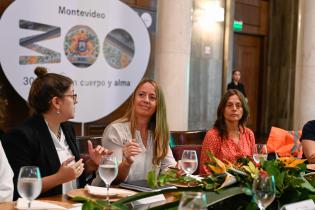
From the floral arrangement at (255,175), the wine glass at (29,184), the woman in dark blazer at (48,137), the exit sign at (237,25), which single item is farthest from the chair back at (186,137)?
the exit sign at (237,25)

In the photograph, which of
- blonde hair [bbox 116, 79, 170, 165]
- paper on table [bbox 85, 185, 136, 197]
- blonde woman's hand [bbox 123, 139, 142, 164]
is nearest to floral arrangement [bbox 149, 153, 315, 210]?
paper on table [bbox 85, 185, 136, 197]

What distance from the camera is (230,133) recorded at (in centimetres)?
362

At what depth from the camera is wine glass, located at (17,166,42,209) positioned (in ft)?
5.39

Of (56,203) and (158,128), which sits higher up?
(158,128)

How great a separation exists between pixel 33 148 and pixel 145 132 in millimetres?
751

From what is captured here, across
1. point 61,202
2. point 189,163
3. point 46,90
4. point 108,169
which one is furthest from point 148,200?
point 46,90

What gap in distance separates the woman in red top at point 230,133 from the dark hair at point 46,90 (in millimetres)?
1213

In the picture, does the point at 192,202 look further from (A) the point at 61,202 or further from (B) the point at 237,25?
(B) the point at 237,25

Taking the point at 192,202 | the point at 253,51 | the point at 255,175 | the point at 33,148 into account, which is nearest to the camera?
the point at 192,202

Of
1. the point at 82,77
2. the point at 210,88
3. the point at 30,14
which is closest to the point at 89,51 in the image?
the point at 82,77

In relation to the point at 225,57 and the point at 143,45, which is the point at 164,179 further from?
the point at 225,57

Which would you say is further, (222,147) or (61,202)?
(222,147)

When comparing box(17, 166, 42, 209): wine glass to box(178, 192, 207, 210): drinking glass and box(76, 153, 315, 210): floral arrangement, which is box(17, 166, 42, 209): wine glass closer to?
box(76, 153, 315, 210): floral arrangement

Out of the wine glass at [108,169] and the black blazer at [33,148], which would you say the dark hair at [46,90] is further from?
the wine glass at [108,169]
